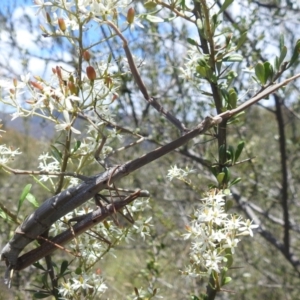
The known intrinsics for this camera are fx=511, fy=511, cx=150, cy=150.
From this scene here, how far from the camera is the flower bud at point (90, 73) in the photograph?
1.02 meters

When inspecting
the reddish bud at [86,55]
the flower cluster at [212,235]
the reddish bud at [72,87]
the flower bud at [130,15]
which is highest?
the flower bud at [130,15]

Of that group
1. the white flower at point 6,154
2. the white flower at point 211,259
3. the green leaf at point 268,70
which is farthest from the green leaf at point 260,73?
the white flower at point 6,154

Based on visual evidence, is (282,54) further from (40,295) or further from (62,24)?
(40,295)

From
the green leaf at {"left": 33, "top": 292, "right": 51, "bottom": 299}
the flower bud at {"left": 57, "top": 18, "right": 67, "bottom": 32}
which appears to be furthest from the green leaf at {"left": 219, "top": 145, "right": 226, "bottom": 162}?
the green leaf at {"left": 33, "top": 292, "right": 51, "bottom": 299}

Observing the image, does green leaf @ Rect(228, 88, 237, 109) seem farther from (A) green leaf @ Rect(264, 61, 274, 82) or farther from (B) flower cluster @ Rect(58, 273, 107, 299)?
(B) flower cluster @ Rect(58, 273, 107, 299)

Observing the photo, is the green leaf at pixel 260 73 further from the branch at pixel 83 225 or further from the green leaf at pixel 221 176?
the branch at pixel 83 225

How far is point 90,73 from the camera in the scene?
3.37 feet

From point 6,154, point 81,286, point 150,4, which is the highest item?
point 150,4

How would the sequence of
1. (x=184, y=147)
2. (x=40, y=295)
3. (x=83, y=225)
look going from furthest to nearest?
(x=184, y=147) → (x=40, y=295) → (x=83, y=225)

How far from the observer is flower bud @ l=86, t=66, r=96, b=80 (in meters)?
1.02

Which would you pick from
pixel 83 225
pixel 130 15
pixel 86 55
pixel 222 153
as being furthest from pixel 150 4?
pixel 83 225

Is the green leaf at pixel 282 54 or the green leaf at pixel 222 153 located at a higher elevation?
the green leaf at pixel 282 54

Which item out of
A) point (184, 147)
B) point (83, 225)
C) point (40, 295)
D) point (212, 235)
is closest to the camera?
point (212, 235)

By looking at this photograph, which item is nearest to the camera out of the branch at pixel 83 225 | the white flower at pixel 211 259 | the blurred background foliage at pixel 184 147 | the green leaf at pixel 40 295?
the white flower at pixel 211 259
